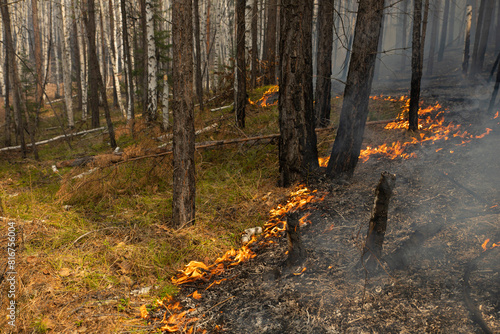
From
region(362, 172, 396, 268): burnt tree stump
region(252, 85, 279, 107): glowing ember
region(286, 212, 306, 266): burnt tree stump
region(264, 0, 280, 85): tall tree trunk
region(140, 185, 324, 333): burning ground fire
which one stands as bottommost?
region(140, 185, 324, 333): burning ground fire

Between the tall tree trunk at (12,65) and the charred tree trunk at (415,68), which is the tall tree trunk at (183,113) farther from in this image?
the tall tree trunk at (12,65)

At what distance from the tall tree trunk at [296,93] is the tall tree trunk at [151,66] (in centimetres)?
690

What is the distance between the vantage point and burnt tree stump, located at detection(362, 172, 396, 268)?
285cm

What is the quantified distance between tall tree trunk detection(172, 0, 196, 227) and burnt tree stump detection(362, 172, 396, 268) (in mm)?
2560

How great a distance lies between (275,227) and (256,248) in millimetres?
494

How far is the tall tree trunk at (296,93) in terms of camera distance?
194 inches

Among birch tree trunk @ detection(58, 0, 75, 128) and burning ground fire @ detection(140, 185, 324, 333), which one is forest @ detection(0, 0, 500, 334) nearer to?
burning ground fire @ detection(140, 185, 324, 333)

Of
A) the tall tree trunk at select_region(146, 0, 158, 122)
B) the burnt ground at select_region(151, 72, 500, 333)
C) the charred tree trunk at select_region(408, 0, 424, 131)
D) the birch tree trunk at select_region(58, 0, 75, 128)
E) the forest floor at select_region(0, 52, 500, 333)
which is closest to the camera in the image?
the burnt ground at select_region(151, 72, 500, 333)

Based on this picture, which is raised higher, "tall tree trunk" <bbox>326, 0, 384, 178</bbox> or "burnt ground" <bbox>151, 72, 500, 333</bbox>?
"tall tree trunk" <bbox>326, 0, 384, 178</bbox>

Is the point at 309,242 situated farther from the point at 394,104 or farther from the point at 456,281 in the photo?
the point at 394,104

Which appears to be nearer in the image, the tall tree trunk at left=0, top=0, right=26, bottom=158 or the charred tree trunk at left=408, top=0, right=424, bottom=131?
the charred tree trunk at left=408, top=0, right=424, bottom=131

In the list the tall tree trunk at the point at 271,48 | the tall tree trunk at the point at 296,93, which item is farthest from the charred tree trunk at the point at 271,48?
the tall tree trunk at the point at 296,93

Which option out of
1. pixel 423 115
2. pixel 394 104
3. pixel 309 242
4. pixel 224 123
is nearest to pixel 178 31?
pixel 309 242

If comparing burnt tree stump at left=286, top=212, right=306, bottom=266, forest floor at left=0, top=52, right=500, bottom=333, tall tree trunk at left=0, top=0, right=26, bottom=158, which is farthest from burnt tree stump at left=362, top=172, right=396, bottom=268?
tall tree trunk at left=0, top=0, right=26, bottom=158
